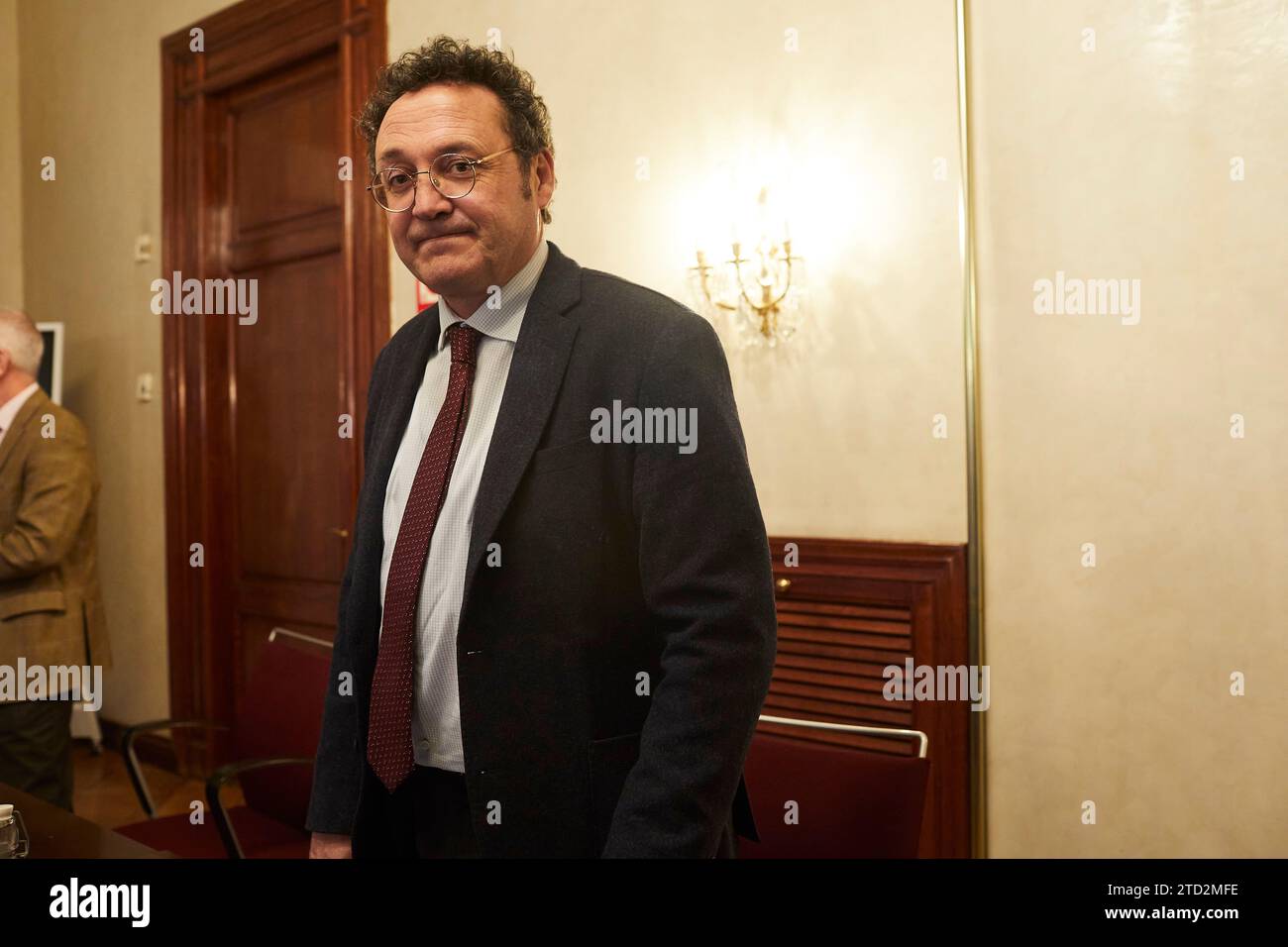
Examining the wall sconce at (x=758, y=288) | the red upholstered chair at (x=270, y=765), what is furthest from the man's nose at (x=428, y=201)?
the wall sconce at (x=758, y=288)

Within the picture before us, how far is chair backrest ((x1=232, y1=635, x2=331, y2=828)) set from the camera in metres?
2.63

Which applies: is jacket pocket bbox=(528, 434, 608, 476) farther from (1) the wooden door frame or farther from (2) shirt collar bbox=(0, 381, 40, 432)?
(1) the wooden door frame

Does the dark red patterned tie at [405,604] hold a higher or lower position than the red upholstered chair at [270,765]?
higher

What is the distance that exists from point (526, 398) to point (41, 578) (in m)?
2.52

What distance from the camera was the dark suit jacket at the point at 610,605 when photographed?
1.22 metres

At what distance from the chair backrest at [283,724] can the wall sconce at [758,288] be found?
1.44 metres

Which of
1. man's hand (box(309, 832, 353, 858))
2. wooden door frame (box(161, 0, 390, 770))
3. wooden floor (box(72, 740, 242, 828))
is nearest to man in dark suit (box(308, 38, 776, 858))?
man's hand (box(309, 832, 353, 858))

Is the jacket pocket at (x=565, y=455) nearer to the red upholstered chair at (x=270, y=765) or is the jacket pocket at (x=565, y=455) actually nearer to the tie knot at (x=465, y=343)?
the tie knot at (x=465, y=343)

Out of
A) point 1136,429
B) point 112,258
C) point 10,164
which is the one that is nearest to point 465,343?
point 1136,429

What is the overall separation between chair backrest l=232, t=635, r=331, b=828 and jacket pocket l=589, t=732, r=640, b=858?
1.49 metres

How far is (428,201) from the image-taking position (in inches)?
53.2

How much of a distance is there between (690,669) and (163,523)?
173 inches
